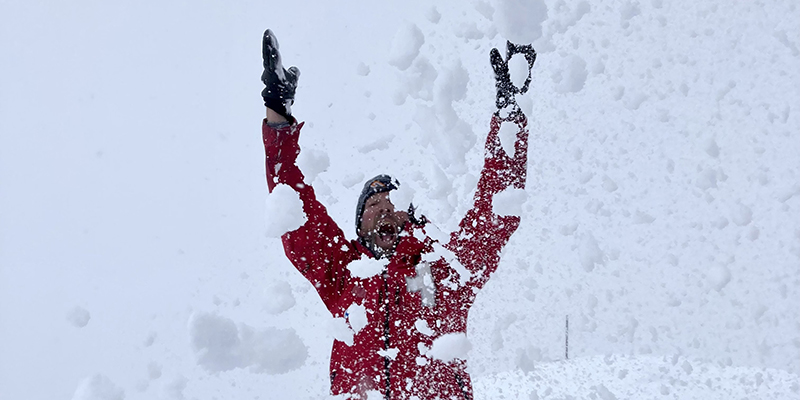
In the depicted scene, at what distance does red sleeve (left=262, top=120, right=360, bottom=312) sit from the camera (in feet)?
7.65

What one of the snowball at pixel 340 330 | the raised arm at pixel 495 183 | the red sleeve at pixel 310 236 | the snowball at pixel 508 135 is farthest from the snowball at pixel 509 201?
the snowball at pixel 340 330

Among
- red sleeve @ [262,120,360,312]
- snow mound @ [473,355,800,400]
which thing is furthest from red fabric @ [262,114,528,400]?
snow mound @ [473,355,800,400]

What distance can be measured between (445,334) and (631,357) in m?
4.08

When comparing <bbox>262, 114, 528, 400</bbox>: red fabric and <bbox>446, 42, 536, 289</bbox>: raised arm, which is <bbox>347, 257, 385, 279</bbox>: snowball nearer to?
<bbox>262, 114, 528, 400</bbox>: red fabric

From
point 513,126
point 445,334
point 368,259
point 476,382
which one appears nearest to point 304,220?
point 368,259

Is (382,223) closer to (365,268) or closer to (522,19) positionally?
(365,268)

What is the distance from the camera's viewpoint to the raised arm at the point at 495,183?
2432mm

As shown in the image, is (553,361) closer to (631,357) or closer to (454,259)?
(631,357)

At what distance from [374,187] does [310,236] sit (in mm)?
458

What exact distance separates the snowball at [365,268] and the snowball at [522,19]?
4.15 ft

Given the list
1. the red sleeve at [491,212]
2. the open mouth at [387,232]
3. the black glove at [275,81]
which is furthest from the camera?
the open mouth at [387,232]

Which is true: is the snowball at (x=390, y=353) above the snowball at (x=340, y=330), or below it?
below

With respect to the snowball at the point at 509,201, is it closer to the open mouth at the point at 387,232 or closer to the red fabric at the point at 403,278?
the red fabric at the point at 403,278

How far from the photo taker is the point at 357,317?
2445 millimetres
